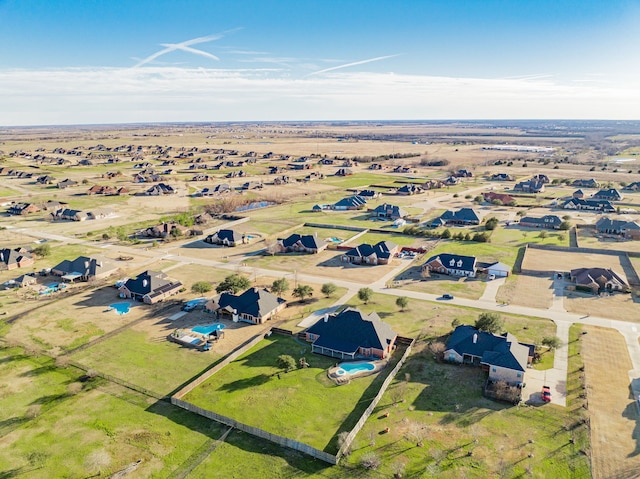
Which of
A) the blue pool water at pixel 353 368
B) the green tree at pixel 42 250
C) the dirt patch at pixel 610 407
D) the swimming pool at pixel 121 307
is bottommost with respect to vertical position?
the dirt patch at pixel 610 407

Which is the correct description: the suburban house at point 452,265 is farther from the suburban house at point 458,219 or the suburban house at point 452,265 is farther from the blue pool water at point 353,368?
the suburban house at point 458,219

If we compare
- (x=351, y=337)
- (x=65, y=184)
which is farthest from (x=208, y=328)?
(x=65, y=184)

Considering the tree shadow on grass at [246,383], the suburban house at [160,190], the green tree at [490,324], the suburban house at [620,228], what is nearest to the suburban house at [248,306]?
the tree shadow on grass at [246,383]

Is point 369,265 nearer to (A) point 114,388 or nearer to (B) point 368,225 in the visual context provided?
(B) point 368,225

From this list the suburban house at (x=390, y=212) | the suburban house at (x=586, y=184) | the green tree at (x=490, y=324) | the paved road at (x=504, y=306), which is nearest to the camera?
the paved road at (x=504, y=306)

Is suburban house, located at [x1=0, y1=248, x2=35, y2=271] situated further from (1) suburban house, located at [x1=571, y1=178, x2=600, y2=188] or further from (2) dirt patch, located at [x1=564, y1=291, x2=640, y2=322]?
(1) suburban house, located at [x1=571, y1=178, x2=600, y2=188]

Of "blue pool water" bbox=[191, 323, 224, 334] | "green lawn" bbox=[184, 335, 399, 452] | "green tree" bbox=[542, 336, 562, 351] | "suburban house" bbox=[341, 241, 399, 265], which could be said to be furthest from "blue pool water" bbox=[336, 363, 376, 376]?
"suburban house" bbox=[341, 241, 399, 265]

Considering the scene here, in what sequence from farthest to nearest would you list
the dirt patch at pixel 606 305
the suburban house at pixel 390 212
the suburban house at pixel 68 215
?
the suburban house at pixel 68 215, the suburban house at pixel 390 212, the dirt patch at pixel 606 305
